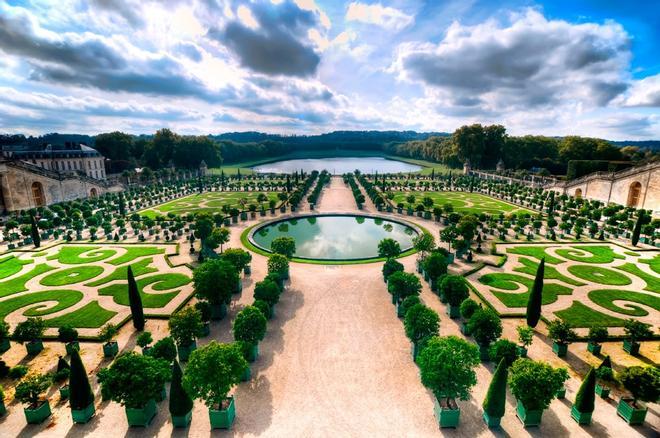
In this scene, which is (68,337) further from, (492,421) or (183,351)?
(492,421)

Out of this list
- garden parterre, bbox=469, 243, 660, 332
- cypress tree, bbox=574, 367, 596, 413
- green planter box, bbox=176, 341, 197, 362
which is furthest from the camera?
garden parterre, bbox=469, 243, 660, 332

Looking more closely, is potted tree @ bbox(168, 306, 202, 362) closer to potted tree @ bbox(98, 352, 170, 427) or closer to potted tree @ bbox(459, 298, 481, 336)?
potted tree @ bbox(98, 352, 170, 427)

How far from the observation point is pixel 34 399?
50.6 ft

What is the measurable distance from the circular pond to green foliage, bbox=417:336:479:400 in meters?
20.3

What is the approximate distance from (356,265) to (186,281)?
16.1 meters

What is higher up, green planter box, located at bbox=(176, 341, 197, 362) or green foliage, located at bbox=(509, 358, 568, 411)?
green foliage, located at bbox=(509, 358, 568, 411)

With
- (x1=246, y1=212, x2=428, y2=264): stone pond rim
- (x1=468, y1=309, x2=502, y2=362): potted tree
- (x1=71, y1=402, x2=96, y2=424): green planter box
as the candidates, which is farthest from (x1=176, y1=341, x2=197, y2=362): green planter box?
(x1=468, y1=309, x2=502, y2=362): potted tree

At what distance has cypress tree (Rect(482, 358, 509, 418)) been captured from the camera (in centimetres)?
1452

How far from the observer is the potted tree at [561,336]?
1972 cm

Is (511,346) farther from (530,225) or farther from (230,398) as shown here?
(530,225)

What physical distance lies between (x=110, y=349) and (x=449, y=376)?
751 inches

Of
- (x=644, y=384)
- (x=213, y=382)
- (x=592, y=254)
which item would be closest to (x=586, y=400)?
(x=644, y=384)

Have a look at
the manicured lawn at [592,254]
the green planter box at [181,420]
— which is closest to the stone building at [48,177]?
the green planter box at [181,420]

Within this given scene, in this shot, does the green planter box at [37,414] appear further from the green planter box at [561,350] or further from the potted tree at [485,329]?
the green planter box at [561,350]
